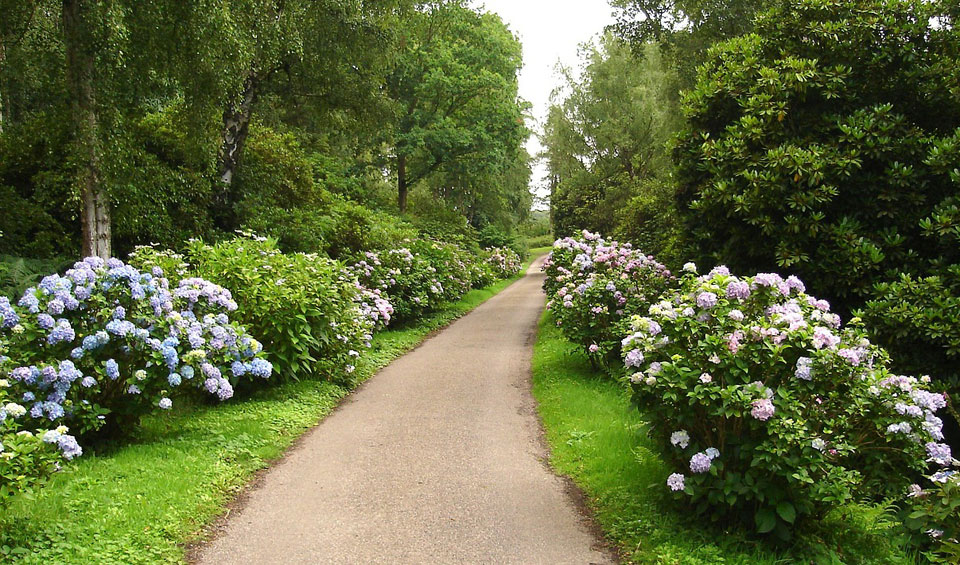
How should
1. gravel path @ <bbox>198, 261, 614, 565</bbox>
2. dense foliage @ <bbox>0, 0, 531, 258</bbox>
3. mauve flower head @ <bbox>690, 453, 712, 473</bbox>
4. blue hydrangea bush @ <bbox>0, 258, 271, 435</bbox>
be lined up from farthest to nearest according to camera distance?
dense foliage @ <bbox>0, 0, 531, 258</bbox> < blue hydrangea bush @ <bbox>0, 258, 271, 435</bbox> < gravel path @ <bbox>198, 261, 614, 565</bbox> < mauve flower head @ <bbox>690, 453, 712, 473</bbox>

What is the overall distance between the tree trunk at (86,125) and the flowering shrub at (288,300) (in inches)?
56.4

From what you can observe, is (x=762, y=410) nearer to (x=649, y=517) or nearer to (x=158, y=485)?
(x=649, y=517)

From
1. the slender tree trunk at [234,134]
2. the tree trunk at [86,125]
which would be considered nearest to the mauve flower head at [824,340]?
the tree trunk at [86,125]

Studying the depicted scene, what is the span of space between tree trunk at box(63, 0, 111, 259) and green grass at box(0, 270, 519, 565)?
12.0 feet

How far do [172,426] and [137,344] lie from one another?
1.40 meters

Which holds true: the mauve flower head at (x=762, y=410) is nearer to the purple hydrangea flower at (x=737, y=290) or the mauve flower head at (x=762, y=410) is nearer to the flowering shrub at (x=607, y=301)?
the purple hydrangea flower at (x=737, y=290)

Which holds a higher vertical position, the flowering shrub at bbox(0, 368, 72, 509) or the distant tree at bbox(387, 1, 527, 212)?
the distant tree at bbox(387, 1, 527, 212)

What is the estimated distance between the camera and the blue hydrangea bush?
181 inches

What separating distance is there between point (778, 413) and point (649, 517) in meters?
1.20

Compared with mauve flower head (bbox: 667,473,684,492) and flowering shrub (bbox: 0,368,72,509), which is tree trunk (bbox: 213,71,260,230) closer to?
flowering shrub (bbox: 0,368,72,509)

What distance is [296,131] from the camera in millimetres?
20203

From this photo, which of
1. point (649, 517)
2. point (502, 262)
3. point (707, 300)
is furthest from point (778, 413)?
point (502, 262)

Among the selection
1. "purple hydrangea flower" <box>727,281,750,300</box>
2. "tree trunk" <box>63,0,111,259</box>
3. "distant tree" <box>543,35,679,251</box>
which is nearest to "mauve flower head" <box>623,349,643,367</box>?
"purple hydrangea flower" <box>727,281,750,300</box>

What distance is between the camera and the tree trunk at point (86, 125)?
26.5 feet
